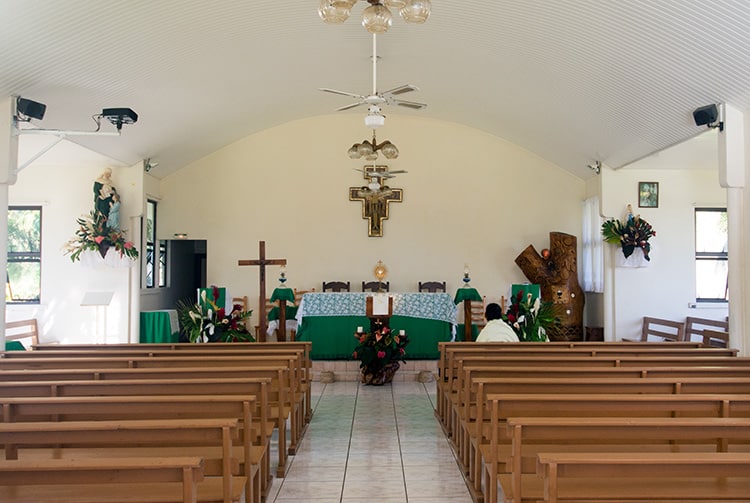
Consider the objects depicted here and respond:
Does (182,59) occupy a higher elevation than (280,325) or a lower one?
higher

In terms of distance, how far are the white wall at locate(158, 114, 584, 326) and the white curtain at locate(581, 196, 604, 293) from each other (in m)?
0.27

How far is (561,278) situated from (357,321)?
147 inches

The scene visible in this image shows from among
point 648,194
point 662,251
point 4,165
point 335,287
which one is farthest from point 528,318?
point 4,165

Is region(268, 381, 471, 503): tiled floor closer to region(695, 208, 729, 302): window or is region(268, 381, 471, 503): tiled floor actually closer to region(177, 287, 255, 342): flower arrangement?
region(177, 287, 255, 342): flower arrangement

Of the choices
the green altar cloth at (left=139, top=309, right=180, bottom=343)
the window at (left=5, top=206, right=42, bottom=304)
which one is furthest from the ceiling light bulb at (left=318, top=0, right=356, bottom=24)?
the window at (left=5, top=206, right=42, bottom=304)

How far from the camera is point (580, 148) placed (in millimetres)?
9359

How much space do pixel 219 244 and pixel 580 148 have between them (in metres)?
6.21

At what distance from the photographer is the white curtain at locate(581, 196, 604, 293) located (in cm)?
1013

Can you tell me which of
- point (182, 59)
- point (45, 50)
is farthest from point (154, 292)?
point (45, 50)

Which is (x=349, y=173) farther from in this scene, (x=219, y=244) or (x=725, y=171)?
(x=725, y=171)

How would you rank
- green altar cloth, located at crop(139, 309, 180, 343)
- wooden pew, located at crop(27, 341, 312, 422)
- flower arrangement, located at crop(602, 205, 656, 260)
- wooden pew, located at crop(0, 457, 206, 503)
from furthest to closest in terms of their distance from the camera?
green altar cloth, located at crop(139, 309, 180, 343) → flower arrangement, located at crop(602, 205, 656, 260) → wooden pew, located at crop(27, 341, 312, 422) → wooden pew, located at crop(0, 457, 206, 503)

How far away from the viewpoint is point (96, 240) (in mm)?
8602

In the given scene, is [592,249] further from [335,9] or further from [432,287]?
[335,9]

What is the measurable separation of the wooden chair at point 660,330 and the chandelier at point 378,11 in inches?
246
